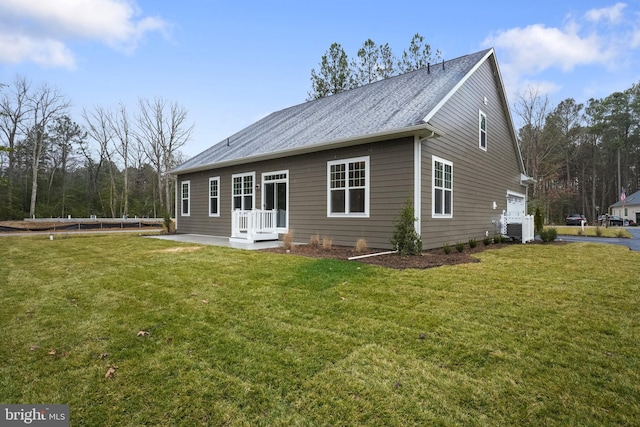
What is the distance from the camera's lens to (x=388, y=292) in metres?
4.54

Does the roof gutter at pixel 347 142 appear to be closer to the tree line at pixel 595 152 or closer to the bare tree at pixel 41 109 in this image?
the bare tree at pixel 41 109

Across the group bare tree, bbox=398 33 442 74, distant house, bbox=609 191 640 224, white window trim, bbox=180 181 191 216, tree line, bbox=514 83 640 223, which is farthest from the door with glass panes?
distant house, bbox=609 191 640 224

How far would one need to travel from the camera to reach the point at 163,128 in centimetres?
3028

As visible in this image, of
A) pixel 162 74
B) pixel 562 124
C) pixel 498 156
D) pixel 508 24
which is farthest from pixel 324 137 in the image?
pixel 562 124

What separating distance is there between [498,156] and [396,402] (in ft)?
45.1

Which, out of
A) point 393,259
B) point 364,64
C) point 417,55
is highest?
point 417,55

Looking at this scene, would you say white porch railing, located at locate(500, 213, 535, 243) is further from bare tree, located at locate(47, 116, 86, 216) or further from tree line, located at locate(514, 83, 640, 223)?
bare tree, located at locate(47, 116, 86, 216)

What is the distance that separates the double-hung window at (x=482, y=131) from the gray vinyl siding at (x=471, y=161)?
22 cm

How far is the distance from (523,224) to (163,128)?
29.7 metres

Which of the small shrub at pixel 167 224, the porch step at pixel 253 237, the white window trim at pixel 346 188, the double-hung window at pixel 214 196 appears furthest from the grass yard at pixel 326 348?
the small shrub at pixel 167 224

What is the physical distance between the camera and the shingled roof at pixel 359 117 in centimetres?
874

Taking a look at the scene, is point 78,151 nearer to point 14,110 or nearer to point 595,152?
point 14,110

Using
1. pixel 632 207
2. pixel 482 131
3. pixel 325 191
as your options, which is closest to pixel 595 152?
pixel 632 207

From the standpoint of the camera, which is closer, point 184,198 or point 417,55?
point 184,198
